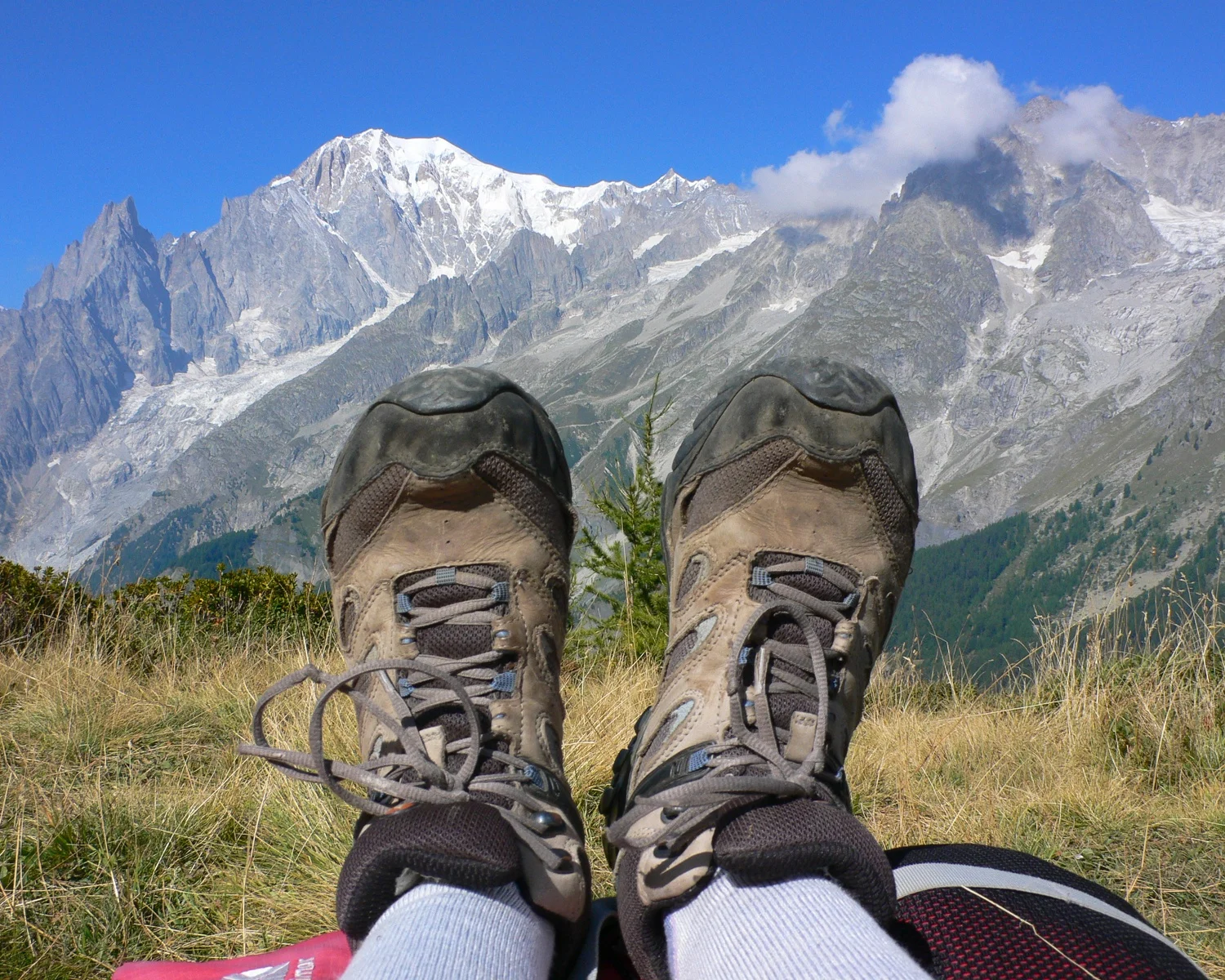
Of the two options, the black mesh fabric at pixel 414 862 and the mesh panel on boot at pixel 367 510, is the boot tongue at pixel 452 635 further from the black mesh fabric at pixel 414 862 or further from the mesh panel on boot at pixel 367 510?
the black mesh fabric at pixel 414 862

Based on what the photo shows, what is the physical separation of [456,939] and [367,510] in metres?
1.33

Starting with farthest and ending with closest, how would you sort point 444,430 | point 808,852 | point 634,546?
point 634,546 < point 444,430 < point 808,852

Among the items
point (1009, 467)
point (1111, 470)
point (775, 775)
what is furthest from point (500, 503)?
point (1009, 467)

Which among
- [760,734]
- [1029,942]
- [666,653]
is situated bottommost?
[1029,942]

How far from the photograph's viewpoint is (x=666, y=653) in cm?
217

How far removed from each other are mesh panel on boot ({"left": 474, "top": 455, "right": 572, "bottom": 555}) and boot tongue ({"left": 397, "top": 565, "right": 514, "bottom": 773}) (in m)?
0.20

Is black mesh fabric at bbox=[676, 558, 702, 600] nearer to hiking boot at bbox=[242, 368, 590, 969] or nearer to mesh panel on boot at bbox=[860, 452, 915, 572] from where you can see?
hiking boot at bbox=[242, 368, 590, 969]

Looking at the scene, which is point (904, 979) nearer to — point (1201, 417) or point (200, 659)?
point (200, 659)

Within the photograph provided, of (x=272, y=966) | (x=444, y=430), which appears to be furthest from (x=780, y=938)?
(x=444, y=430)

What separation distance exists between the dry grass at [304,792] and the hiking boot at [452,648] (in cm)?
28

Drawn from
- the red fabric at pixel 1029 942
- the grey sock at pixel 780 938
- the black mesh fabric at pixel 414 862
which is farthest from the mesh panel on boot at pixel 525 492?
the red fabric at pixel 1029 942

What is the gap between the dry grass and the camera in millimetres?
1660

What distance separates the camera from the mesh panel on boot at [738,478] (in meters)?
2.28

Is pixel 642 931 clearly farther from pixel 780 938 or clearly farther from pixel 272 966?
pixel 272 966
